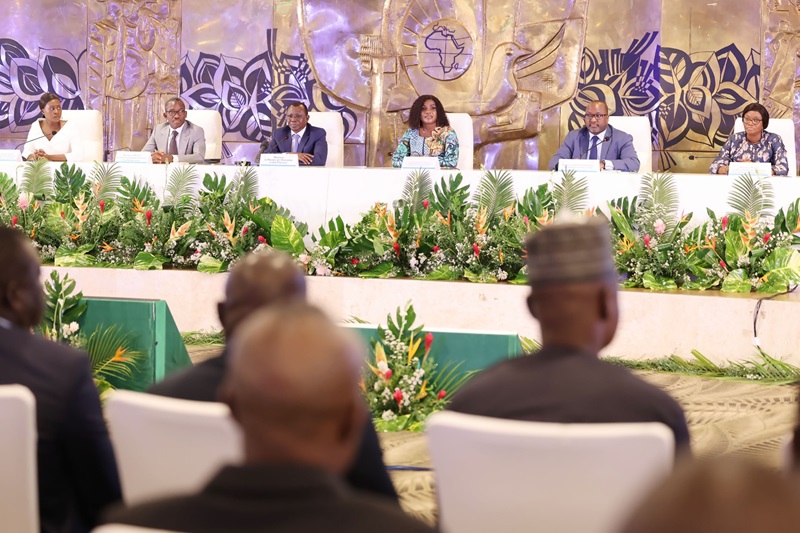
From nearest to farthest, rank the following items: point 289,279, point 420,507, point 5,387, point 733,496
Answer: point 733,496
point 5,387
point 289,279
point 420,507

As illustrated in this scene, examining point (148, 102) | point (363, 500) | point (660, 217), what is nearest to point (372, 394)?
point (660, 217)

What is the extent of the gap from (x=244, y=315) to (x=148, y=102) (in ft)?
24.3

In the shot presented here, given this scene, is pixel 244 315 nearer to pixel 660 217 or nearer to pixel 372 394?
pixel 372 394

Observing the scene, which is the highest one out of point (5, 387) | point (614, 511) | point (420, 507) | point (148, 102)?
point (148, 102)

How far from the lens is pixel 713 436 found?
3.29 metres

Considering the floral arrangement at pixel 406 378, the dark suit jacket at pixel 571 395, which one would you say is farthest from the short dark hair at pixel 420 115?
the dark suit jacket at pixel 571 395

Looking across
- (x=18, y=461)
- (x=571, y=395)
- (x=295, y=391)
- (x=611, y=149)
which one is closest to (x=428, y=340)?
(x=571, y=395)

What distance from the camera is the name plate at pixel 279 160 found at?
521cm

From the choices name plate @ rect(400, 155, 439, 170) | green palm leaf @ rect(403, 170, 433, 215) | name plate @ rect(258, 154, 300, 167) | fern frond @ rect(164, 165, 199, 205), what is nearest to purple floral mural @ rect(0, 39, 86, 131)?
fern frond @ rect(164, 165, 199, 205)

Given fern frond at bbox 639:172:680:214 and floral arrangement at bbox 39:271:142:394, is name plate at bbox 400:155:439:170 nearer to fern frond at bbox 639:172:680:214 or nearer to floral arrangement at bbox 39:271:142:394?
fern frond at bbox 639:172:680:214

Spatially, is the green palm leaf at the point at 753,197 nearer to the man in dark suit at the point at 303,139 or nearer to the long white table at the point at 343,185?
the long white table at the point at 343,185

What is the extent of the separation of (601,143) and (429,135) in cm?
104

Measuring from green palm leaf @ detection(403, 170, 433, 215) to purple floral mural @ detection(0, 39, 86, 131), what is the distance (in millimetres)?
5055

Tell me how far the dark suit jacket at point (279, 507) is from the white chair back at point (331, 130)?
5.80m
